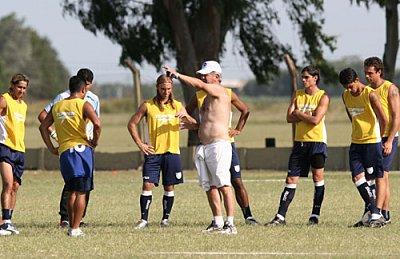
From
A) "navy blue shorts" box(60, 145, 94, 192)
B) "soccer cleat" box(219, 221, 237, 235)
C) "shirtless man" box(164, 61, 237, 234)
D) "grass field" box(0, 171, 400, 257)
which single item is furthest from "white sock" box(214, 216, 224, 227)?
"navy blue shorts" box(60, 145, 94, 192)

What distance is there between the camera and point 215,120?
53.7 feet

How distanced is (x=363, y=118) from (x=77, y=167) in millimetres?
3699

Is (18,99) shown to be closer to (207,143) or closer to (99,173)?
(207,143)

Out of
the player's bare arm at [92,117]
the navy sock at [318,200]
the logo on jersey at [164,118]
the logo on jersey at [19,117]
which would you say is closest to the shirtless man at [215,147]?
the logo on jersey at [164,118]

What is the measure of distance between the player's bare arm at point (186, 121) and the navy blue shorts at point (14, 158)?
6.67ft

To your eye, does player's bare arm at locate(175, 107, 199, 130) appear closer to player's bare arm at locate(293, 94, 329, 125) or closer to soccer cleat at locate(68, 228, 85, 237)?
player's bare arm at locate(293, 94, 329, 125)

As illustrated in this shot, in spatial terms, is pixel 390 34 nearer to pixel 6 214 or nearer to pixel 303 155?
pixel 303 155

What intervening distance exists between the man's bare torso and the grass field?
115cm

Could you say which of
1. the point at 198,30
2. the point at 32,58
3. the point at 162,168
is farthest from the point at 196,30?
the point at 32,58

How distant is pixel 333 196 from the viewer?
23.0 metres

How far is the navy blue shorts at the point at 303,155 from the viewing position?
1758 centimetres

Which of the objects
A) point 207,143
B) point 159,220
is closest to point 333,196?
point 159,220

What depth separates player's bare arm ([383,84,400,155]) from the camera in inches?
670

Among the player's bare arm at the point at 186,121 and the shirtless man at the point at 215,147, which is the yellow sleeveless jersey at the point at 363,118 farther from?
the player's bare arm at the point at 186,121
